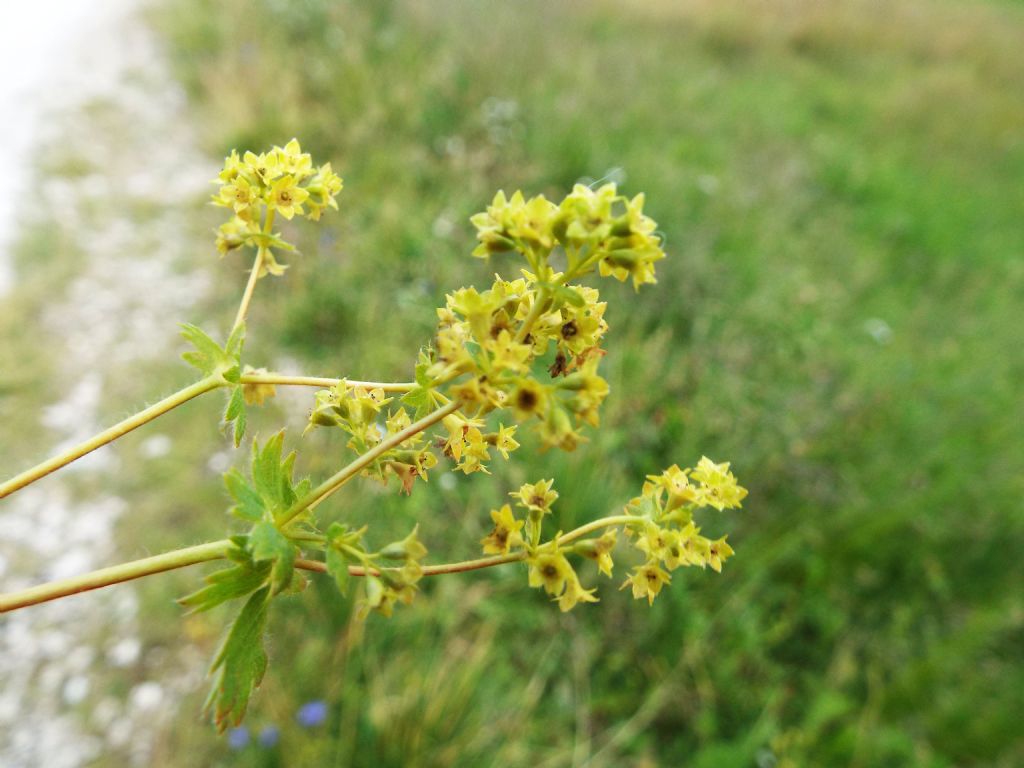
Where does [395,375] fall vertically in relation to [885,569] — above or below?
above

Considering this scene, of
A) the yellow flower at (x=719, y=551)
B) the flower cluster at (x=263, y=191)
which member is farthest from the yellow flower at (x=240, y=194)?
the yellow flower at (x=719, y=551)

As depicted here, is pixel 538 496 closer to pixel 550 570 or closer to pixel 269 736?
pixel 550 570

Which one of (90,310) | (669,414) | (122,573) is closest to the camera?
(122,573)

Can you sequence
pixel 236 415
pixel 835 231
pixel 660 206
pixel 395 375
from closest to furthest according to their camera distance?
1. pixel 236 415
2. pixel 395 375
3. pixel 660 206
4. pixel 835 231

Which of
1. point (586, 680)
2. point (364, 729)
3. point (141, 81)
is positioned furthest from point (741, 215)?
point (141, 81)

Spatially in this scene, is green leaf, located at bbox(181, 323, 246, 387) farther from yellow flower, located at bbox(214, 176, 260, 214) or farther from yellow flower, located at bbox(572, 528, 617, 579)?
yellow flower, located at bbox(572, 528, 617, 579)

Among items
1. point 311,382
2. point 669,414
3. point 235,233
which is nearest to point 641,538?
point 311,382

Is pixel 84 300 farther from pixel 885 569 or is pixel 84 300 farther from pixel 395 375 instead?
pixel 885 569
